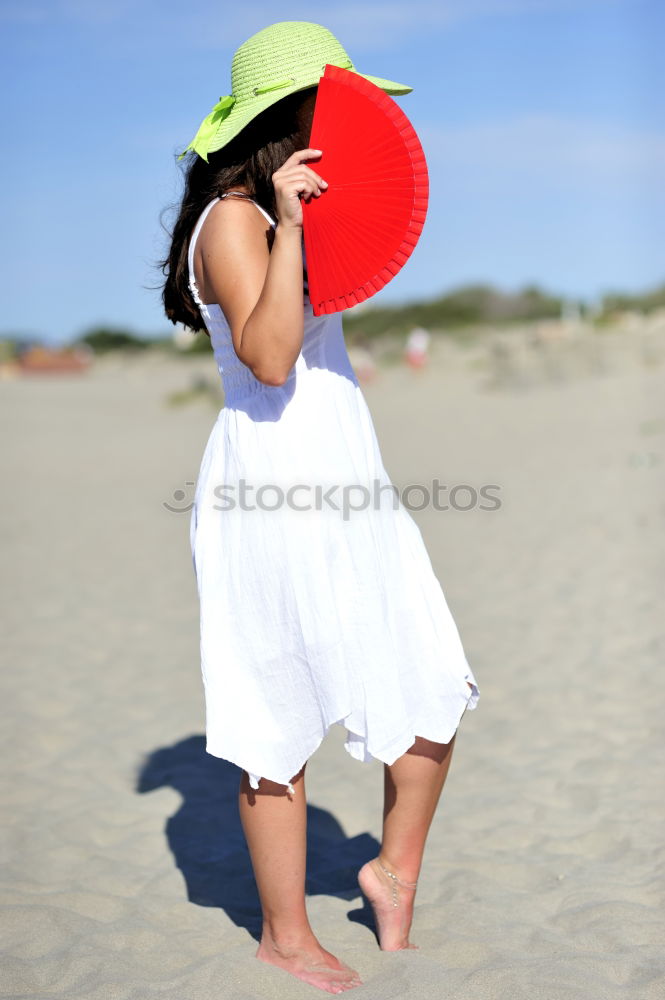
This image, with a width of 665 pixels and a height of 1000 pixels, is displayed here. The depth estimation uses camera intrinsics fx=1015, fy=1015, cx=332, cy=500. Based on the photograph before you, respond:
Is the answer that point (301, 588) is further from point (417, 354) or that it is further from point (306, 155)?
point (417, 354)

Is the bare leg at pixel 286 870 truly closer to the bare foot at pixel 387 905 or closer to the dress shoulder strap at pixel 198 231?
the bare foot at pixel 387 905

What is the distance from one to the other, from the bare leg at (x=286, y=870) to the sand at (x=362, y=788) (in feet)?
0.16

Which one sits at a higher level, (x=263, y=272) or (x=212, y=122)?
(x=212, y=122)

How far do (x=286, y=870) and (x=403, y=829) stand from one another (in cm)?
26

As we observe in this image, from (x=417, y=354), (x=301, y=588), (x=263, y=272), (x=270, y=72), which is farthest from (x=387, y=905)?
(x=417, y=354)

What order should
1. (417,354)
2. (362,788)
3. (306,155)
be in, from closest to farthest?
(306,155) < (362,788) < (417,354)

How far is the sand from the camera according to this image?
6.96ft

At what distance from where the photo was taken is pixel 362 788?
322 centimetres

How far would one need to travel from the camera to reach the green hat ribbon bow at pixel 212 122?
1839 millimetres

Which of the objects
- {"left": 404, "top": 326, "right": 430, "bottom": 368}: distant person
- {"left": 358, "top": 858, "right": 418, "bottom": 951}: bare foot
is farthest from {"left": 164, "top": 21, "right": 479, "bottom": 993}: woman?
{"left": 404, "top": 326, "right": 430, "bottom": 368}: distant person

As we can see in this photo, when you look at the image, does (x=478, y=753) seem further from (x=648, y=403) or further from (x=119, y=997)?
(x=648, y=403)

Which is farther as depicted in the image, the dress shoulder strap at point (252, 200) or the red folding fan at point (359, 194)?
the dress shoulder strap at point (252, 200)

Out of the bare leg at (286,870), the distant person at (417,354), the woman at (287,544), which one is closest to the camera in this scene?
the woman at (287,544)

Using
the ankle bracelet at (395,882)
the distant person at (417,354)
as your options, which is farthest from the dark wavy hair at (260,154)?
the distant person at (417,354)
